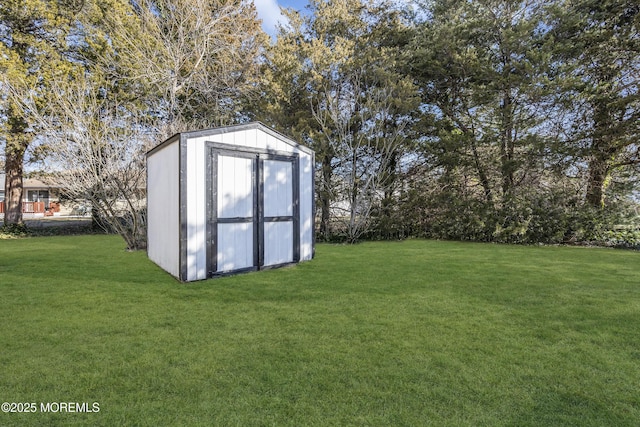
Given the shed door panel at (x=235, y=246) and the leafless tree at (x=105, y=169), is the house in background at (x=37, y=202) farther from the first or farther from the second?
the shed door panel at (x=235, y=246)

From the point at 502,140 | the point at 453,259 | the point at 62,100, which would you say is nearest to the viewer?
the point at 453,259

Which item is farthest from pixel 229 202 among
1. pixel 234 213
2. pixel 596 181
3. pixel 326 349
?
pixel 596 181

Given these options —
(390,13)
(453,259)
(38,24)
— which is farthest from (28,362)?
(38,24)

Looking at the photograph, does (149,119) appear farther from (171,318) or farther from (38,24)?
(171,318)

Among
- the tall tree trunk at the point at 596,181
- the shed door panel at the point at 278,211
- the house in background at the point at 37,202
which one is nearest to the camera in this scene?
the shed door panel at the point at 278,211

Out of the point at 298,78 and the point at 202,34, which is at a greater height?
the point at 202,34

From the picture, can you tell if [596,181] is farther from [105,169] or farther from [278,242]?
[105,169]

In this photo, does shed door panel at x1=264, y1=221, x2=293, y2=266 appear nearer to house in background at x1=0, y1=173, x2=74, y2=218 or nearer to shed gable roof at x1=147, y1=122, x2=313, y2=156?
shed gable roof at x1=147, y1=122, x2=313, y2=156

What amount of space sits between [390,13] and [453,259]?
370 inches

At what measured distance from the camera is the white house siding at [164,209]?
5.49 m

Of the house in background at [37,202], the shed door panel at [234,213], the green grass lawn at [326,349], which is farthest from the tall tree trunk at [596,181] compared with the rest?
the house in background at [37,202]

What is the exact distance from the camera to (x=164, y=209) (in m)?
6.16

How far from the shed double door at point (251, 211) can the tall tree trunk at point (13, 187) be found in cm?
1131

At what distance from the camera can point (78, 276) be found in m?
5.62
